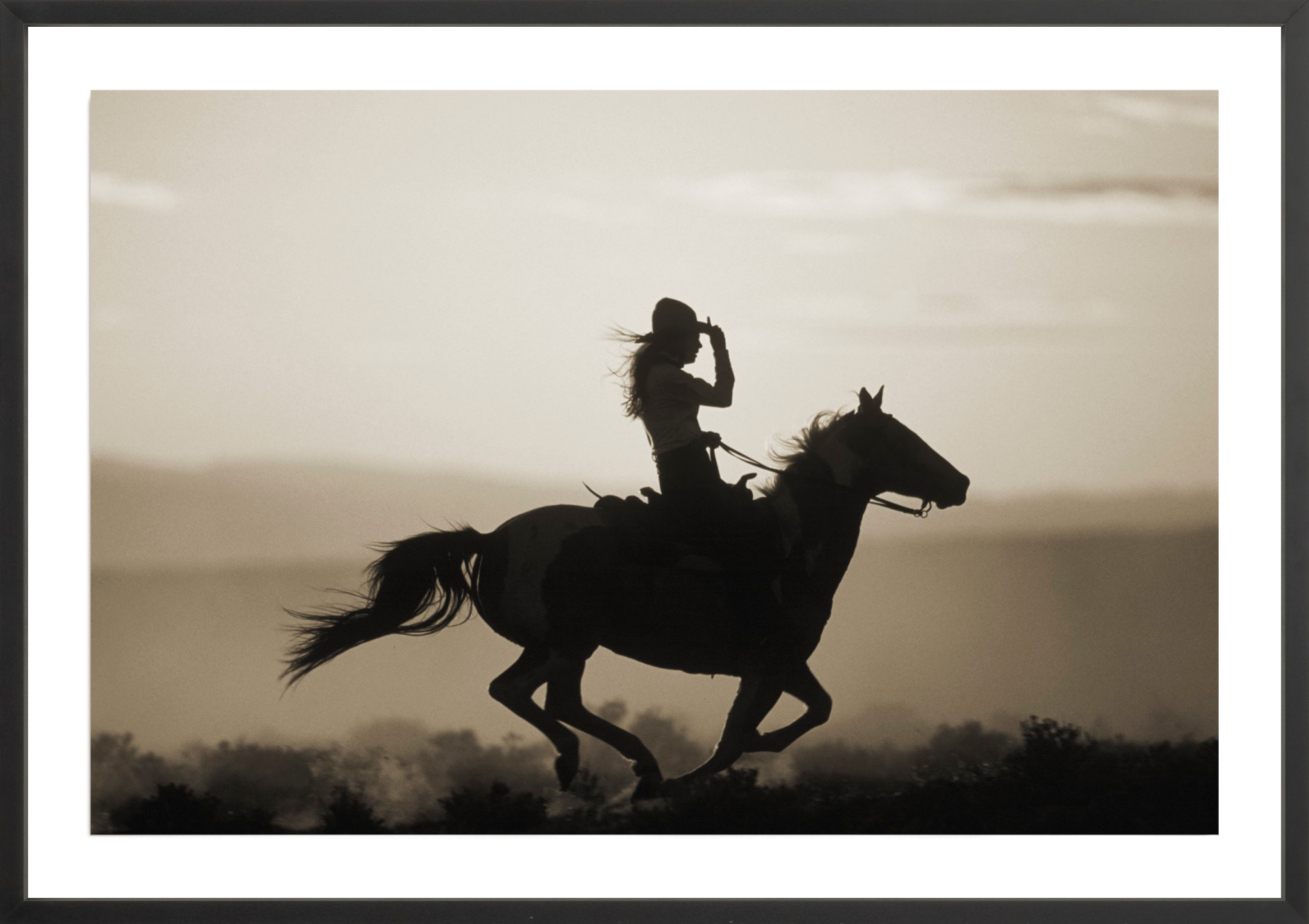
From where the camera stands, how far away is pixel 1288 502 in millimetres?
2123

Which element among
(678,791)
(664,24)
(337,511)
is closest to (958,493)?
(678,791)

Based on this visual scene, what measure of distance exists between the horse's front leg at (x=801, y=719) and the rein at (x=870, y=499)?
47cm

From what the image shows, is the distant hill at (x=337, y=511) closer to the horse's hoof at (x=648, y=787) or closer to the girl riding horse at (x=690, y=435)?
the girl riding horse at (x=690, y=435)

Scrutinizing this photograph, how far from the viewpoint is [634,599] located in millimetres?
2252

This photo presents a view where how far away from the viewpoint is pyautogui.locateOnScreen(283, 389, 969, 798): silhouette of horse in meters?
2.22

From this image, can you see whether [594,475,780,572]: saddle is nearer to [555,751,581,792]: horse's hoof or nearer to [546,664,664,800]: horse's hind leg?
[546,664,664,800]: horse's hind leg

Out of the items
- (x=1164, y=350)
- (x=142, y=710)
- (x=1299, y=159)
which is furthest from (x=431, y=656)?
(x=1299, y=159)

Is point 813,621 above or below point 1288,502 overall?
below

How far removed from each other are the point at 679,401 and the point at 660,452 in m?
0.13

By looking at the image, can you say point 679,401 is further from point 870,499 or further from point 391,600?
point 391,600

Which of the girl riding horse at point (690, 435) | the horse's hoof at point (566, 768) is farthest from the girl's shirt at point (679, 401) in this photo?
the horse's hoof at point (566, 768)

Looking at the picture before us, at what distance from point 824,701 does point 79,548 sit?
1.86 metres

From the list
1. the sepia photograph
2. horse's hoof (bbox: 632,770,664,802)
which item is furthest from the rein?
horse's hoof (bbox: 632,770,664,802)

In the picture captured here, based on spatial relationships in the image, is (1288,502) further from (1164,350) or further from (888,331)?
(888,331)
